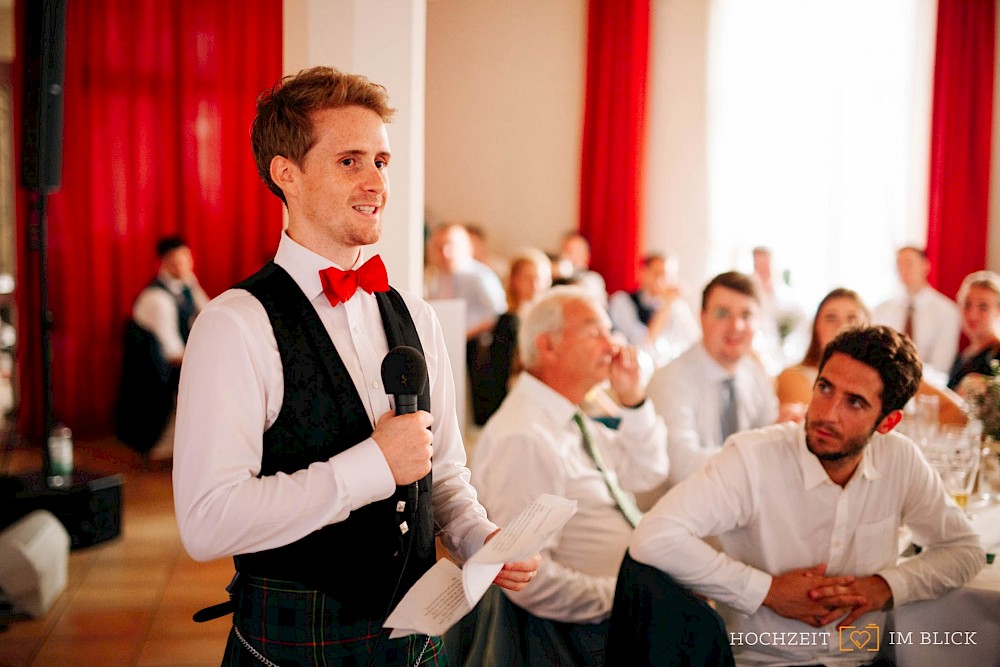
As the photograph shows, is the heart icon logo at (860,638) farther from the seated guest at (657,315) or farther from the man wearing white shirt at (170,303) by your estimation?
the man wearing white shirt at (170,303)

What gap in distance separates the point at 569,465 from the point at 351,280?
1275 mm

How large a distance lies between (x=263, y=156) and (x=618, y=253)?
765 cm

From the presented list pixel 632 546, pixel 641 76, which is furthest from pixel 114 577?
pixel 641 76

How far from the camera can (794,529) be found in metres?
2.15

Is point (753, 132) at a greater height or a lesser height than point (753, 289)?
greater

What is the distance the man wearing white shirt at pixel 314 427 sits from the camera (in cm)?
131

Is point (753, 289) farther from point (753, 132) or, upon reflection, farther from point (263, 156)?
point (753, 132)

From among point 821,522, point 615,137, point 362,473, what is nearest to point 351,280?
point 362,473

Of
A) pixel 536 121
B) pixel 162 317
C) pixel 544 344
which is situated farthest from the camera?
pixel 536 121

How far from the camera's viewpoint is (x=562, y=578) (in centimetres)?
236

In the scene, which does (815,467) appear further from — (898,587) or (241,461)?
(241,461)

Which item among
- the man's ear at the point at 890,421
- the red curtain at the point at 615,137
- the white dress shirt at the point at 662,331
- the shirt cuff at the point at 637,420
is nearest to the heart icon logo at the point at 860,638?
the man's ear at the point at 890,421

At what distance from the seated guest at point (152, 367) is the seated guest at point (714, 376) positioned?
12.8 ft

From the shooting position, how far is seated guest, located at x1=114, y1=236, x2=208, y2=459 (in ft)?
20.4
